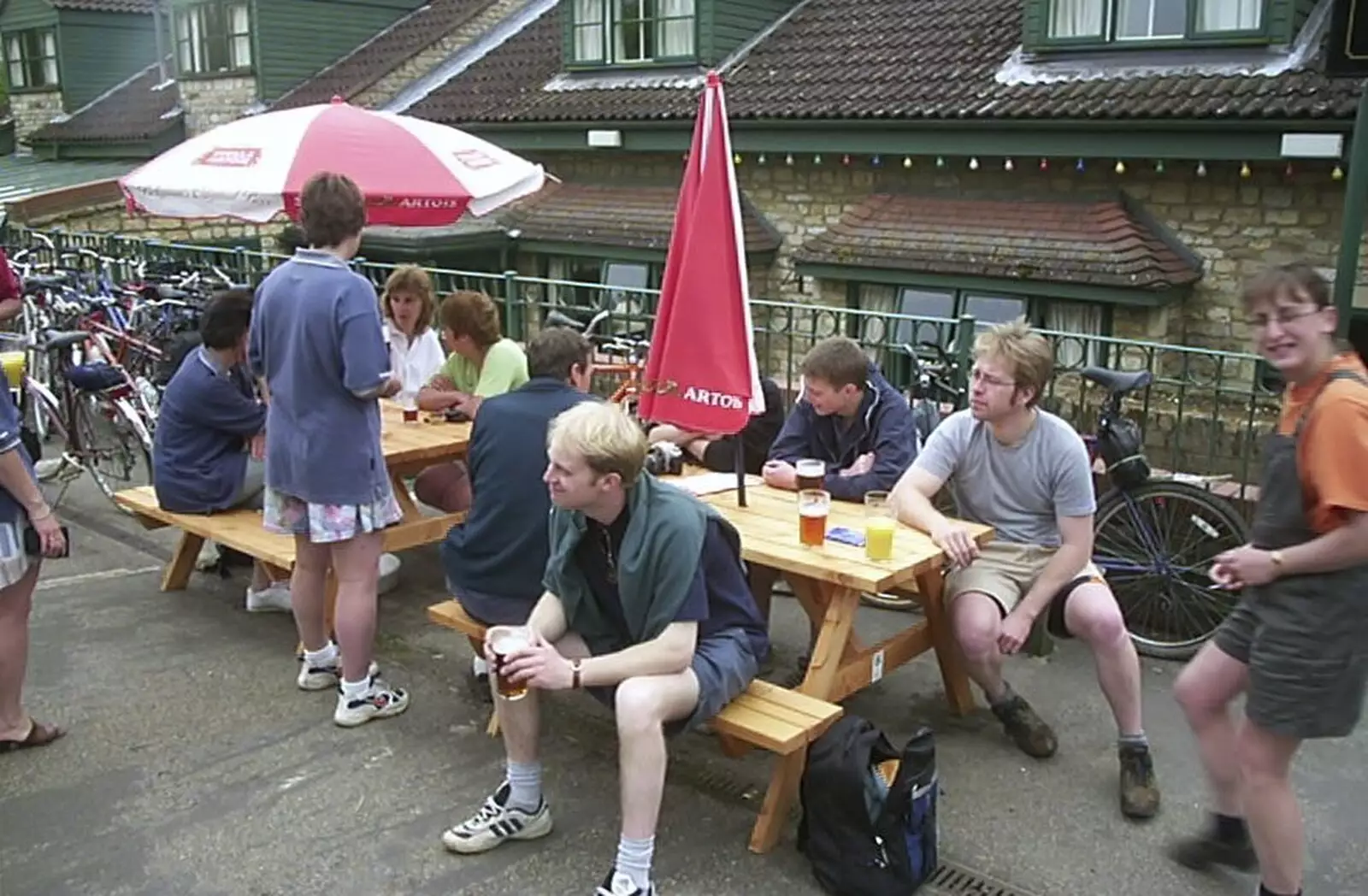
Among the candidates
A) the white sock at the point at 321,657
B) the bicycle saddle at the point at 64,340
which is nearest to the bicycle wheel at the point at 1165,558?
the white sock at the point at 321,657

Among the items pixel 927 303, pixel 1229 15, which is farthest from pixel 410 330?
pixel 1229 15

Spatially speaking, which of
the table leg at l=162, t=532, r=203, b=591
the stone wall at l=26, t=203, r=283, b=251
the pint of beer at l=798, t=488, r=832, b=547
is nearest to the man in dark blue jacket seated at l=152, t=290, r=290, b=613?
the table leg at l=162, t=532, r=203, b=591

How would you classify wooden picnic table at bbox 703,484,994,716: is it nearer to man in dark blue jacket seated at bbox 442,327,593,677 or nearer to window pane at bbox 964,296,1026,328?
man in dark blue jacket seated at bbox 442,327,593,677

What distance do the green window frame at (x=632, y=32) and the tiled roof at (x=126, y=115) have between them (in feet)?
28.4

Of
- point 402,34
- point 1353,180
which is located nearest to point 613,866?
point 1353,180

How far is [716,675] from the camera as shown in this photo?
10.3 feet

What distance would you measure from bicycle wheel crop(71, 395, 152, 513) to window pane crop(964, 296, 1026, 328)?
672 centimetres

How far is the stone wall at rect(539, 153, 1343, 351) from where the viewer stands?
9164 mm

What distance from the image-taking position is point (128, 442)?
23.7 feet

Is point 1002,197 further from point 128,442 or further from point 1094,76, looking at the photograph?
point 128,442

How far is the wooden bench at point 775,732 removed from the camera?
314 centimetres

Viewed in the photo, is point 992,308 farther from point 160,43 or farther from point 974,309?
point 160,43

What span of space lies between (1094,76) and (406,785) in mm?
8743

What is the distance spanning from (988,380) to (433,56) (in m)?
15.4
